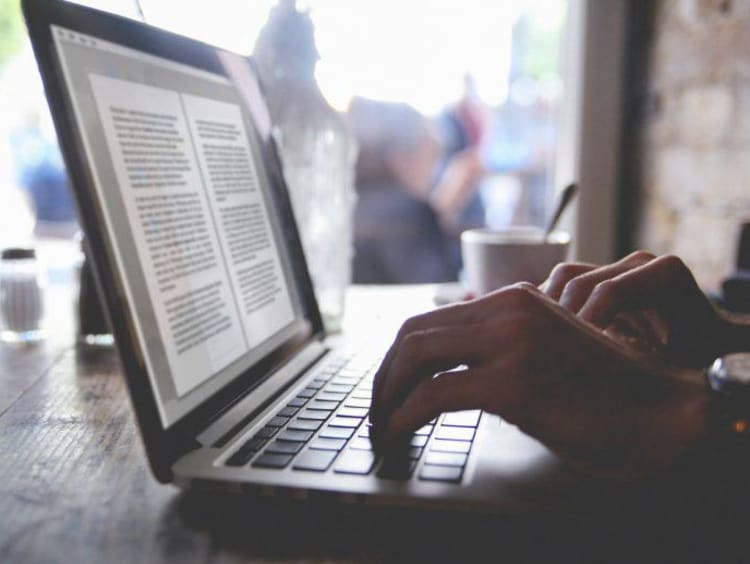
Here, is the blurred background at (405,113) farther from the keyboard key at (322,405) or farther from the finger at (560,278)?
the finger at (560,278)

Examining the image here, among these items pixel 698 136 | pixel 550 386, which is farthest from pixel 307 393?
pixel 698 136

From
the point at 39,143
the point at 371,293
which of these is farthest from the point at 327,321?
the point at 39,143

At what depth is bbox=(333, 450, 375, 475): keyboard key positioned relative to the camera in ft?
1.26

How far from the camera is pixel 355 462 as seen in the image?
0.39m

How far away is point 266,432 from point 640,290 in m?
0.31

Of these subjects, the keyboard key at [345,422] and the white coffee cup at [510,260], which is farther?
the white coffee cup at [510,260]

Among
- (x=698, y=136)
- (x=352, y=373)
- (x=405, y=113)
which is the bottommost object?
(x=352, y=373)

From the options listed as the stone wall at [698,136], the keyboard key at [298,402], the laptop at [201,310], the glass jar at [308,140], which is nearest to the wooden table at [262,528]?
the laptop at [201,310]

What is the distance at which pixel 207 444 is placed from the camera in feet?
1.38

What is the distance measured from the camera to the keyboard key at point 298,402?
50cm

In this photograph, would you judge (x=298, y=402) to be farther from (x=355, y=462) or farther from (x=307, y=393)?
(x=355, y=462)

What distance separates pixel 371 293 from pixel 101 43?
77 centimetres

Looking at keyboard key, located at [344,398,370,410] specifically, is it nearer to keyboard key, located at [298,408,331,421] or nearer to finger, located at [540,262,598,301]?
keyboard key, located at [298,408,331,421]

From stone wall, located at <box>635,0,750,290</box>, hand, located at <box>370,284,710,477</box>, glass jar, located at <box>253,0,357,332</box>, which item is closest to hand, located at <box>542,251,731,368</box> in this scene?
hand, located at <box>370,284,710,477</box>
